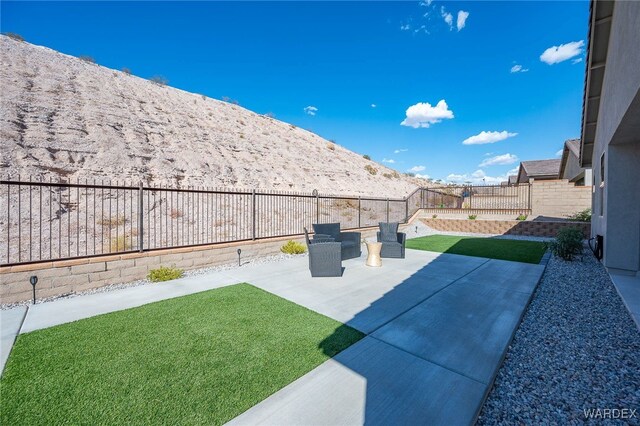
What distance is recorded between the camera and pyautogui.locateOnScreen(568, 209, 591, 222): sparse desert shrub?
488 inches

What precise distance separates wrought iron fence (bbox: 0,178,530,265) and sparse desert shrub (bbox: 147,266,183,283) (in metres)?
0.62

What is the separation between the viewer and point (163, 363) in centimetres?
265

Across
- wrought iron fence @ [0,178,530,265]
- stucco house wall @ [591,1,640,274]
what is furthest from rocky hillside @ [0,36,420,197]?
stucco house wall @ [591,1,640,274]

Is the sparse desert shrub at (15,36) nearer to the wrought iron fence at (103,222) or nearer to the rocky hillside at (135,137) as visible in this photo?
the rocky hillside at (135,137)

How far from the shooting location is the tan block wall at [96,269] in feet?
14.0

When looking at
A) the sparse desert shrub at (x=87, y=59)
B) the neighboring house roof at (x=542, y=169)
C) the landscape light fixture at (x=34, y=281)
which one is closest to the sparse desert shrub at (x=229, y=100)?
the sparse desert shrub at (x=87, y=59)

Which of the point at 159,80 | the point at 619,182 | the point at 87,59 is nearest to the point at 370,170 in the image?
the point at 159,80

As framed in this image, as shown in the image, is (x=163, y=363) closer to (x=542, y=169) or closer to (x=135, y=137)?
(x=135, y=137)

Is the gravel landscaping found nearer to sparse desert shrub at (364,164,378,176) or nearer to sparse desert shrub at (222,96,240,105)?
sparse desert shrub at (364,164,378,176)

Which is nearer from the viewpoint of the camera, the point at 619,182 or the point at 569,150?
the point at 619,182

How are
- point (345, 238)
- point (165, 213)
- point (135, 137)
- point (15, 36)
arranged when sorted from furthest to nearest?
1. point (15, 36)
2. point (135, 137)
3. point (165, 213)
4. point (345, 238)

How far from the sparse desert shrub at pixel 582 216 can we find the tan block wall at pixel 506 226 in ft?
5.73

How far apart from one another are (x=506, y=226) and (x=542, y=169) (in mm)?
18464

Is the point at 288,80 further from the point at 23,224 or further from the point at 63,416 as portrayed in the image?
the point at 63,416
